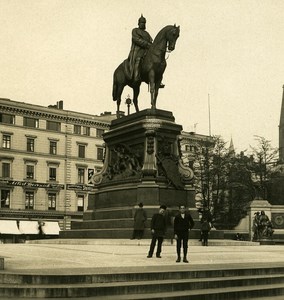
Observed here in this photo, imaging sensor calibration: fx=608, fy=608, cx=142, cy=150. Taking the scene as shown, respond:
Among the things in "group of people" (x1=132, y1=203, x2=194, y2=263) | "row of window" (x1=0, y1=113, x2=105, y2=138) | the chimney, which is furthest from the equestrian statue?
the chimney

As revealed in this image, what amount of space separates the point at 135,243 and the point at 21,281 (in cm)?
1169

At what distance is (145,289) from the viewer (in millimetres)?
11516

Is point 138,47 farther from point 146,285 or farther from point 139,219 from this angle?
point 146,285

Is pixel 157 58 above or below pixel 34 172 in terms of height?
above

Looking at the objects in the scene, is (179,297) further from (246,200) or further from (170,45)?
(246,200)

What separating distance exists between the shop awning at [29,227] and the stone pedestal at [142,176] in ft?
148

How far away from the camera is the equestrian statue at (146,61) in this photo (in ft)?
91.7

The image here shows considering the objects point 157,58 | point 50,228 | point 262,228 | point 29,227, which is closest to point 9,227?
point 29,227

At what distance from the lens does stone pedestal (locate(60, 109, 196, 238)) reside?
2578 cm

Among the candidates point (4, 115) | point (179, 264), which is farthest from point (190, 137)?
point (179, 264)

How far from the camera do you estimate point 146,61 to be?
28.4 metres

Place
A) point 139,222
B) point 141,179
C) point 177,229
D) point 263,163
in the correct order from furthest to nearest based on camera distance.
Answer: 1. point 263,163
2. point 141,179
3. point 139,222
4. point 177,229

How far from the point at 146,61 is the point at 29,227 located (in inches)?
1925

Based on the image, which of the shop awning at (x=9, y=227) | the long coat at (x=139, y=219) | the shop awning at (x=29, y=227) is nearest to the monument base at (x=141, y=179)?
the long coat at (x=139, y=219)
